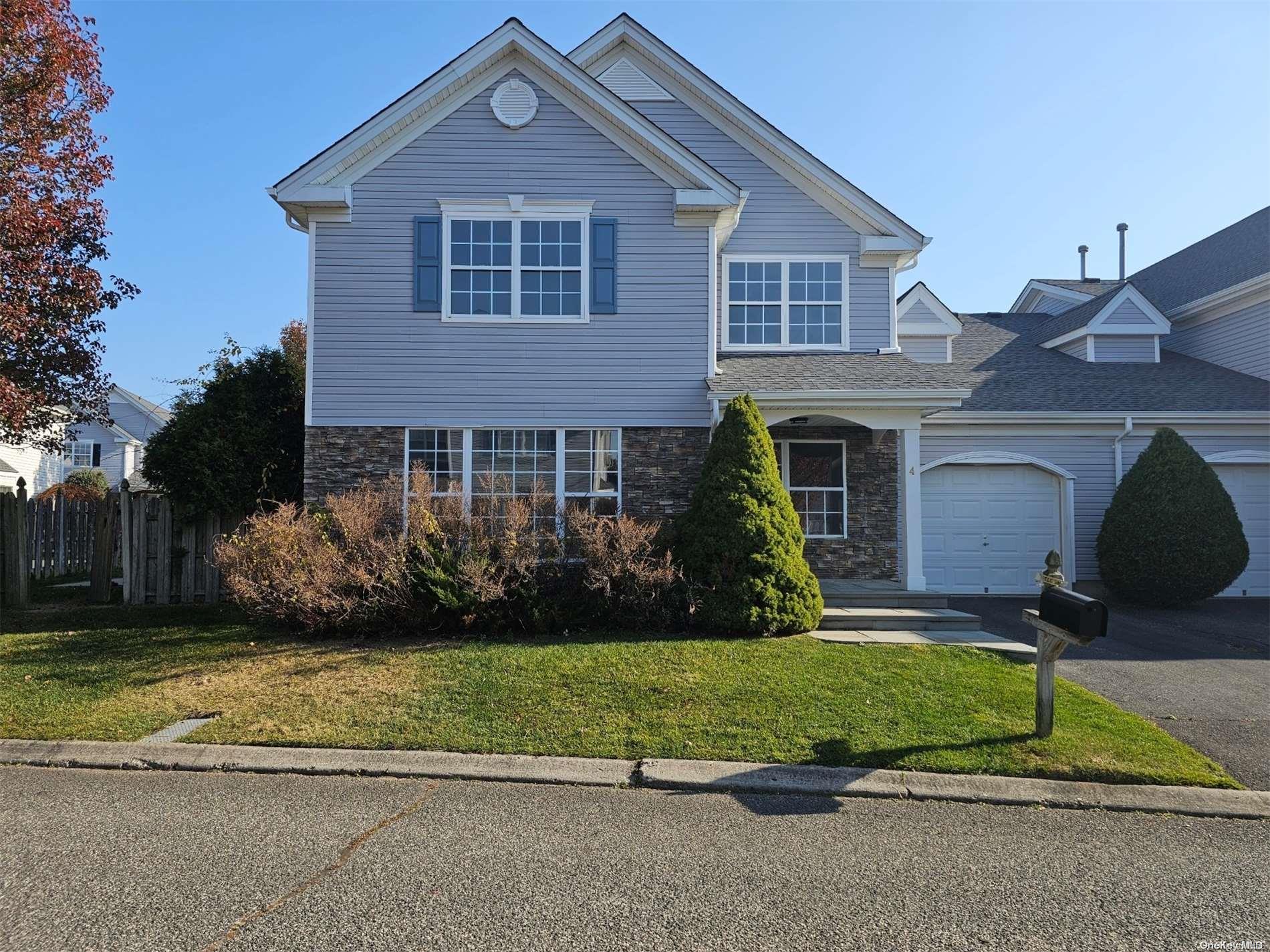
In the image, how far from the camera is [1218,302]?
16.3 m

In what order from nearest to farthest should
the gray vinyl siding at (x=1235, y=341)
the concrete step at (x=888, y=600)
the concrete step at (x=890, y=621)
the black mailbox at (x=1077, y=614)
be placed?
the black mailbox at (x=1077, y=614), the concrete step at (x=890, y=621), the concrete step at (x=888, y=600), the gray vinyl siding at (x=1235, y=341)

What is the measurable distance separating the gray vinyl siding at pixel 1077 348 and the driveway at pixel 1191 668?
18.6 feet

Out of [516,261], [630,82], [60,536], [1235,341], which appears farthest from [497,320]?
[1235,341]

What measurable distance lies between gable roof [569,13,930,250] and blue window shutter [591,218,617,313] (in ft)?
11.8

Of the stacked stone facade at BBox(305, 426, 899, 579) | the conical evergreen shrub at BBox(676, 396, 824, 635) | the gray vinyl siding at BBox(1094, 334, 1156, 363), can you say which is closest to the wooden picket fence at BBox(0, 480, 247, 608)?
the stacked stone facade at BBox(305, 426, 899, 579)

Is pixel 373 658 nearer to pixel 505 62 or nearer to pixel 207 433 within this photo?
pixel 207 433

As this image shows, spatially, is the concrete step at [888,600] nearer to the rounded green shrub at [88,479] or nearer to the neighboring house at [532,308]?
the neighboring house at [532,308]

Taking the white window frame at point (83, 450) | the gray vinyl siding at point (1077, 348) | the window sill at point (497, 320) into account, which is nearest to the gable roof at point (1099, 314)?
the gray vinyl siding at point (1077, 348)

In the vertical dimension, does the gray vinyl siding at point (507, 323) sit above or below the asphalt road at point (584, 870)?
above

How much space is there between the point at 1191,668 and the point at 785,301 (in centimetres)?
768

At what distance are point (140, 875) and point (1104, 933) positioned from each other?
4.63m

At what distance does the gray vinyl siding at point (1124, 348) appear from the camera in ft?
54.4

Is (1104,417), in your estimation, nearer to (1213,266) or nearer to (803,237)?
(803,237)

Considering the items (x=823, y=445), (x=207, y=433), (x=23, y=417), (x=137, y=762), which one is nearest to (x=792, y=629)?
(x=823, y=445)
